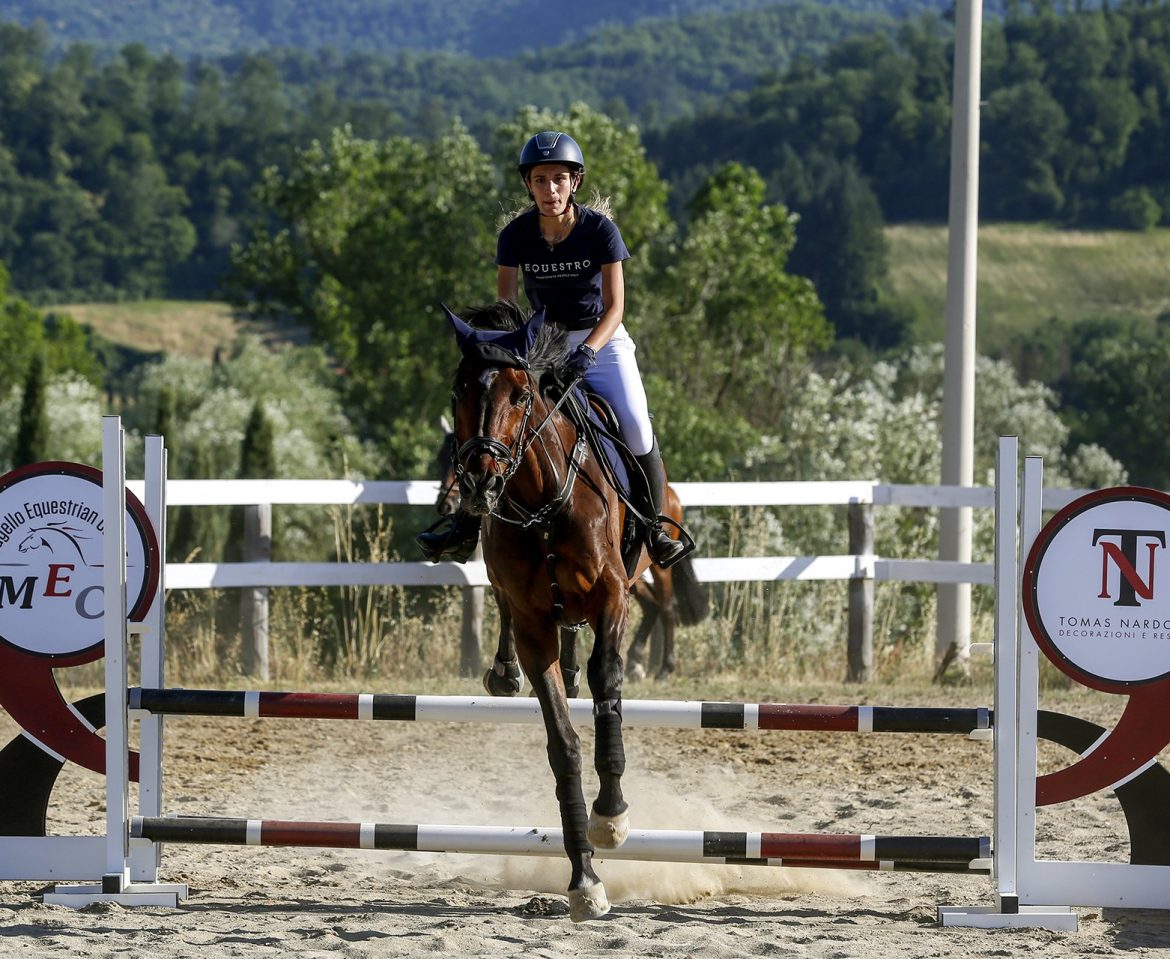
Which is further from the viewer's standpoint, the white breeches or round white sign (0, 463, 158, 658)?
the white breeches

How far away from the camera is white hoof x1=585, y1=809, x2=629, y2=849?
5.43 metres

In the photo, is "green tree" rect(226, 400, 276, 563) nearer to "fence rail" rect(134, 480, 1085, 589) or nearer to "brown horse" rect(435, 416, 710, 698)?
"fence rail" rect(134, 480, 1085, 589)

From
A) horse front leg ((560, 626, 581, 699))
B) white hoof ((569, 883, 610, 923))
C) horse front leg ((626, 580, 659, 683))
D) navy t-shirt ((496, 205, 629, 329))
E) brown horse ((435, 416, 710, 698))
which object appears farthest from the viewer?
horse front leg ((626, 580, 659, 683))

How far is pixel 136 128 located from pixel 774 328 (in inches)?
4920

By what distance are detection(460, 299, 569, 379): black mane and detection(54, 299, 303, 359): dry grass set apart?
333 ft

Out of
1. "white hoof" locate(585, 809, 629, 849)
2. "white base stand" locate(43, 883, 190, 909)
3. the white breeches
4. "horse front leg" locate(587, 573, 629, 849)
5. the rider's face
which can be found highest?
the rider's face

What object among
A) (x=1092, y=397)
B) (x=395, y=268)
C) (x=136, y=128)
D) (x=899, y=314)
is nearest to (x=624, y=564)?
(x=395, y=268)

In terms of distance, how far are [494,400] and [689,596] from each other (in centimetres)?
537

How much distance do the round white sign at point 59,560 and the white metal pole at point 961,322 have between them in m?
7.63

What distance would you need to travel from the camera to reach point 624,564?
6109mm

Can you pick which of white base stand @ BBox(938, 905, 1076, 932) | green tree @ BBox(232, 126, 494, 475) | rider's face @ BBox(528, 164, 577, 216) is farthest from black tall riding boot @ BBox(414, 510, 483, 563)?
green tree @ BBox(232, 126, 494, 475)

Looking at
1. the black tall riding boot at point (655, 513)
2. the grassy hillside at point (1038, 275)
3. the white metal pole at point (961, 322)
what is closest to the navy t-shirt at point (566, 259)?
the black tall riding boot at point (655, 513)

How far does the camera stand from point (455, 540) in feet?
19.5

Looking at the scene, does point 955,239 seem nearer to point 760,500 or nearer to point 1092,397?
point 760,500
